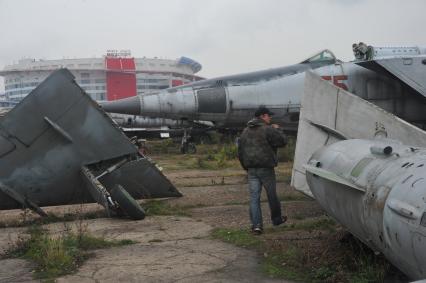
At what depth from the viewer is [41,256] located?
5277 millimetres

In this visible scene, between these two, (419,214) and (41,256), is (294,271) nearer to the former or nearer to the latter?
(419,214)

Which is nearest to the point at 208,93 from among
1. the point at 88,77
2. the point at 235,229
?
the point at 235,229

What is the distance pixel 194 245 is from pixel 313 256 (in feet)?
4.86

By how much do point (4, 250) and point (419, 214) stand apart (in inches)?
179

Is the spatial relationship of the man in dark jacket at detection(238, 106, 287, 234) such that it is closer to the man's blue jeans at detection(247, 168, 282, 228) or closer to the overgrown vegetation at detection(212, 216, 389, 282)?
the man's blue jeans at detection(247, 168, 282, 228)

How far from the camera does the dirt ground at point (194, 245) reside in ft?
15.9

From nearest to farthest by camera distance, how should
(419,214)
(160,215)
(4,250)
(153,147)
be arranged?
(419,214), (4,250), (160,215), (153,147)

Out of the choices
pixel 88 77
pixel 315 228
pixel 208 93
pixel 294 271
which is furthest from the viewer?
pixel 88 77

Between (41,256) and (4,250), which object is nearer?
(41,256)

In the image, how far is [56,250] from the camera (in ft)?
17.1

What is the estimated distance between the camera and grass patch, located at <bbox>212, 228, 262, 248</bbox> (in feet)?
19.5

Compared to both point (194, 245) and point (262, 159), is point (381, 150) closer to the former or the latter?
point (262, 159)

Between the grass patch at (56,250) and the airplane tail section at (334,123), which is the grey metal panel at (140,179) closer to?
the grass patch at (56,250)

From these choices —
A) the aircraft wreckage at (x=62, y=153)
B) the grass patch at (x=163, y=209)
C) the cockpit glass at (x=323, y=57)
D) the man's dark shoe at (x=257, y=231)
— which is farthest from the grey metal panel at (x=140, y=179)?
the cockpit glass at (x=323, y=57)
